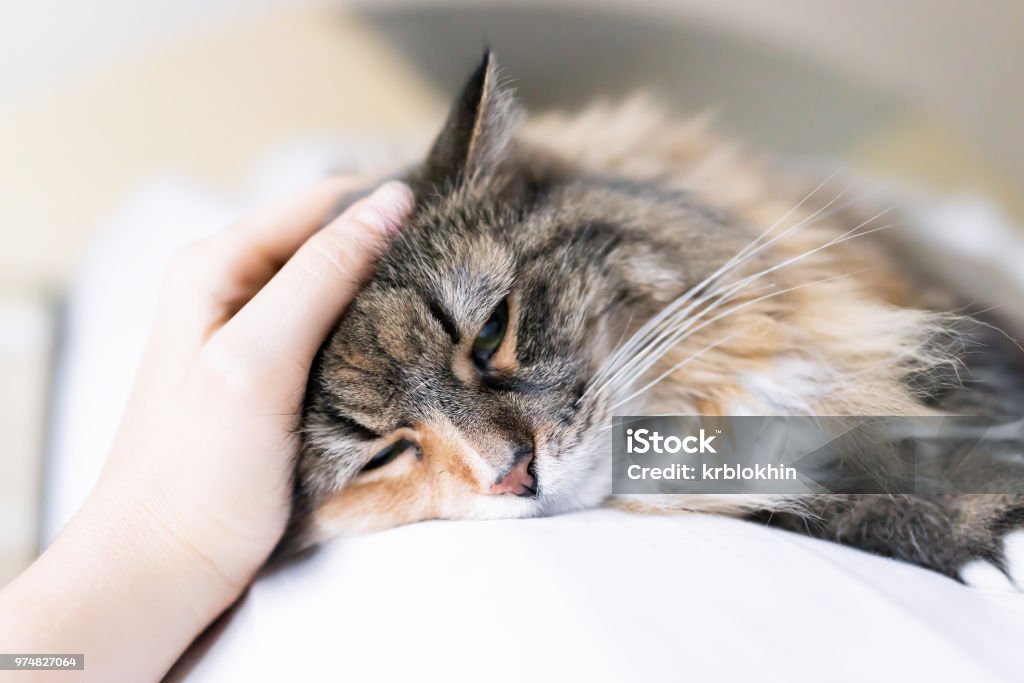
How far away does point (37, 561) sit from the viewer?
2.27ft

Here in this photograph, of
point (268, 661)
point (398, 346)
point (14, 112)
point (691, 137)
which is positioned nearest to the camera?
point (268, 661)

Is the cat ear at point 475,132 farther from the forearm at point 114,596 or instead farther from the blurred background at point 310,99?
the forearm at point 114,596

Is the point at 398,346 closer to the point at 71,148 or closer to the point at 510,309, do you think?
the point at 510,309

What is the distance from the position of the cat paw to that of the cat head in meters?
0.43

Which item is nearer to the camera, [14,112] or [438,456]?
[438,456]

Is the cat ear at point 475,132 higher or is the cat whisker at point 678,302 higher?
the cat ear at point 475,132

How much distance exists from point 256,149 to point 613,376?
2.74ft

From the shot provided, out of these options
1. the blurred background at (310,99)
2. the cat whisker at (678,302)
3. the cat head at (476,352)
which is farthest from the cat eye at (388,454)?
the blurred background at (310,99)

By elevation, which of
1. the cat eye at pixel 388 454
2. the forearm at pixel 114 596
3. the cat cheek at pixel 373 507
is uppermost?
the cat eye at pixel 388 454

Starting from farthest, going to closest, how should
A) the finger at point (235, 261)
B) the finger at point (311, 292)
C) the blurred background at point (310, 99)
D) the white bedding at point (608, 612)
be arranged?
1. the blurred background at point (310, 99)
2. the finger at point (235, 261)
3. the finger at point (311, 292)
4. the white bedding at point (608, 612)

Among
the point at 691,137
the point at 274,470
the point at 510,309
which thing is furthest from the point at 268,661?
the point at 691,137

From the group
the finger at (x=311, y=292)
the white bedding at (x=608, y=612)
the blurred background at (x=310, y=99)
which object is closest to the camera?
the white bedding at (x=608, y=612)

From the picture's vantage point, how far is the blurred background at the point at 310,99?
0.98 meters

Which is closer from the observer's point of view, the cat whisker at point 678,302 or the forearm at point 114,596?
the forearm at point 114,596
